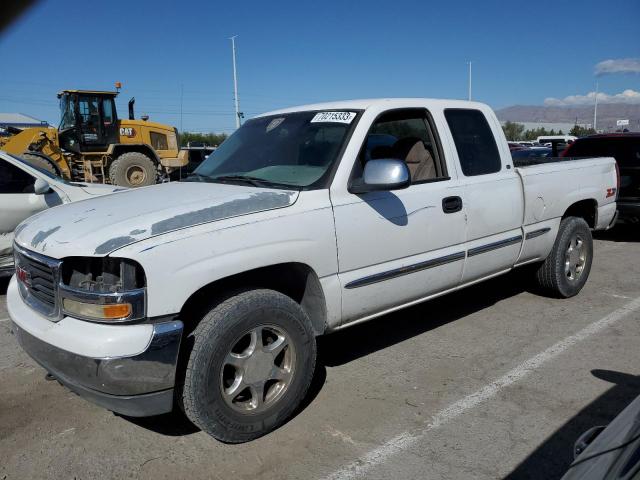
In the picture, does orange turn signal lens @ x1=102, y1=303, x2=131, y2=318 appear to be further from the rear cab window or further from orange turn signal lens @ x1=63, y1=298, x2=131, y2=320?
the rear cab window

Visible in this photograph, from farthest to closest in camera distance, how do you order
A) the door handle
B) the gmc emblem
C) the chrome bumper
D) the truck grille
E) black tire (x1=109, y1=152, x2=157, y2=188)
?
black tire (x1=109, y1=152, x2=157, y2=188) < the door handle < the gmc emblem < the truck grille < the chrome bumper

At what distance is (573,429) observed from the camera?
3.11 m

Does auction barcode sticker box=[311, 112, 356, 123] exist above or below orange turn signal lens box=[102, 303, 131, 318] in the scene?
above

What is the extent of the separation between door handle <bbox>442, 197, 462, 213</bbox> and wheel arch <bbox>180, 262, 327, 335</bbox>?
121cm

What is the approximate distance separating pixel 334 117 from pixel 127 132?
14.8 meters

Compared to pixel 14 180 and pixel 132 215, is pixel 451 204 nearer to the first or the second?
pixel 132 215

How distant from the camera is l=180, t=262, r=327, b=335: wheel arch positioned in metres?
2.95

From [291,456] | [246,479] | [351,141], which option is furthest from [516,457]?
[351,141]

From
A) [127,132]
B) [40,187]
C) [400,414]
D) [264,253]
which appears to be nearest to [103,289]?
[264,253]

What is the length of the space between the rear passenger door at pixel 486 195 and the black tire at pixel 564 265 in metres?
0.78

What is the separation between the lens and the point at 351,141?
11.8 feet

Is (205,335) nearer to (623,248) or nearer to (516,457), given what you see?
(516,457)

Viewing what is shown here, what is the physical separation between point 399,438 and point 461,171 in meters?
2.08

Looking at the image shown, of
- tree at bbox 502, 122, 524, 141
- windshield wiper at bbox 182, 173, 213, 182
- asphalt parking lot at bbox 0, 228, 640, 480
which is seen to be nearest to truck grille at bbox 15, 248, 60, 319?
asphalt parking lot at bbox 0, 228, 640, 480
